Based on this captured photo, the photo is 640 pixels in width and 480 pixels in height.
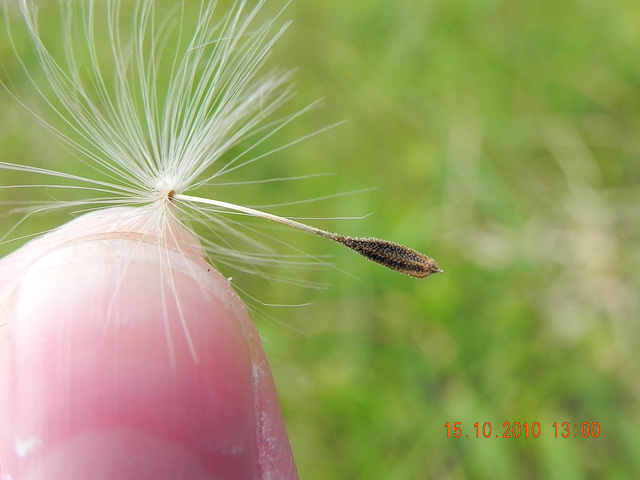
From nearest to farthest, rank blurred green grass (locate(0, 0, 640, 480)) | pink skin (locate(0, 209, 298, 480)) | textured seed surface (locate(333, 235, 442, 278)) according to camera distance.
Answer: pink skin (locate(0, 209, 298, 480)), textured seed surface (locate(333, 235, 442, 278)), blurred green grass (locate(0, 0, 640, 480))

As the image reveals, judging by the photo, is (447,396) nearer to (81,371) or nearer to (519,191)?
(519,191)

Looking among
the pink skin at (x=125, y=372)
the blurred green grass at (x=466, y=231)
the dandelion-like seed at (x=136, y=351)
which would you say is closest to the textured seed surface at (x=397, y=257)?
the dandelion-like seed at (x=136, y=351)

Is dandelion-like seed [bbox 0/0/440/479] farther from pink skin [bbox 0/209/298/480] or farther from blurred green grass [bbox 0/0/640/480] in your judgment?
blurred green grass [bbox 0/0/640/480]

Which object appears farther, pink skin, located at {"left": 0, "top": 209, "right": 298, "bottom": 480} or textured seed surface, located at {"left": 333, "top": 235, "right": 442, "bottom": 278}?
textured seed surface, located at {"left": 333, "top": 235, "right": 442, "bottom": 278}

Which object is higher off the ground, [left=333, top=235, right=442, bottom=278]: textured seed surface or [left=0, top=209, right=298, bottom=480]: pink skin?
[left=333, top=235, right=442, bottom=278]: textured seed surface

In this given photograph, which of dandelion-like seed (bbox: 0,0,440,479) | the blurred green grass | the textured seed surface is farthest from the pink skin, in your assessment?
the blurred green grass

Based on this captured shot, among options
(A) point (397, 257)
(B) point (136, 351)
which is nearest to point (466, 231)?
(A) point (397, 257)

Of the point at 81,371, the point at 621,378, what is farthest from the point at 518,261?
the point at 81,371
